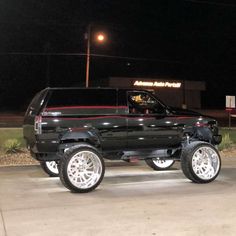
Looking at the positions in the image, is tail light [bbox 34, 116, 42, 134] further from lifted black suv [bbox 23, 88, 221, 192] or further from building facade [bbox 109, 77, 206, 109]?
building facade [bbox 109, 77, 206, 109]

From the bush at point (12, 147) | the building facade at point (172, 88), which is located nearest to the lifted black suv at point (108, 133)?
the bush at point (12, 147)

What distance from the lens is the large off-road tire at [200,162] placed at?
10641mm

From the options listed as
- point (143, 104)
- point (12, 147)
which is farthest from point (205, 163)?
point (12, 147)

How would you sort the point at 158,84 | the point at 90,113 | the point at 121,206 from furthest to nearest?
the point at 158,84
the point at 90,113
the point at 121,206

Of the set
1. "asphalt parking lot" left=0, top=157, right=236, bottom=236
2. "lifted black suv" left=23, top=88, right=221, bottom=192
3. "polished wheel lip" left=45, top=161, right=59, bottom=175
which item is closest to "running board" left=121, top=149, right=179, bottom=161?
"lifted black suv" left=23, top=88, right=221, bottom=192

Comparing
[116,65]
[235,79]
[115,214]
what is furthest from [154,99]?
[235,79]

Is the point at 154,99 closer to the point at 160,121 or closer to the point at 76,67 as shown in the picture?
the point at 160,121

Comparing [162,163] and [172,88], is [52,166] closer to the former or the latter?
[162,163]

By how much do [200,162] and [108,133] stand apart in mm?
2076

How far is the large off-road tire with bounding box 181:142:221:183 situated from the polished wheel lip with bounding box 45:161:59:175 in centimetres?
289

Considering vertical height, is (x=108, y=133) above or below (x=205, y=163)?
above

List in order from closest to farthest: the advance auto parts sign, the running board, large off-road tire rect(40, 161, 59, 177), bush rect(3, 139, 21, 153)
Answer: the running board → large off-road tire rect(40, 161, 59, 177) → bush rect(3, 139, 21, 153) → the advance auto parts sign

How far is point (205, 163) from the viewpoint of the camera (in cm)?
1091

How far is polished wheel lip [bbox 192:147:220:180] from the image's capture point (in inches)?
422
